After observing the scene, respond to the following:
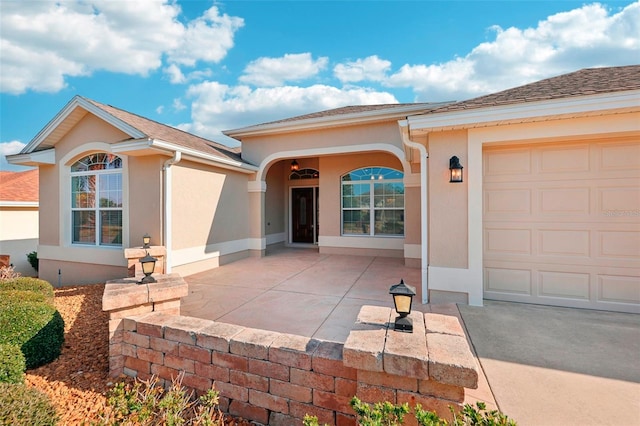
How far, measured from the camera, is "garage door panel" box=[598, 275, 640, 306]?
3.90 meters

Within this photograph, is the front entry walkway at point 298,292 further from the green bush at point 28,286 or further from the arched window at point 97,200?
the arched window at point 97,200

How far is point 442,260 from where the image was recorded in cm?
455

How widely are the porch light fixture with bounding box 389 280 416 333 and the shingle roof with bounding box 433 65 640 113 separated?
3407 millimetres

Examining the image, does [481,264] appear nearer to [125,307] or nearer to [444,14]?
[125,307]

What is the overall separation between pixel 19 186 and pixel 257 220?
13168 millimetres

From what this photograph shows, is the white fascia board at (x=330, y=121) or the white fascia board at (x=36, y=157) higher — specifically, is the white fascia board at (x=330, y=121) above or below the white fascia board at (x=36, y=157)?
above

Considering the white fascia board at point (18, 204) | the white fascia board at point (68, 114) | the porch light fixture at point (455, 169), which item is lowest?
the white fascia board at point (18, 204)

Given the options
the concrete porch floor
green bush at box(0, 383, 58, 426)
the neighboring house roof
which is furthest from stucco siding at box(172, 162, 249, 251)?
the neighboring house roof

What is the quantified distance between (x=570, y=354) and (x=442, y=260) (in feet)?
6.32

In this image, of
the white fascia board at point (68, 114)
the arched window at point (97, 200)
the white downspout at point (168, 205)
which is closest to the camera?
the white fascia board at point (68, 114)

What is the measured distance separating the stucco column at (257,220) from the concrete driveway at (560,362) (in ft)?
21.3

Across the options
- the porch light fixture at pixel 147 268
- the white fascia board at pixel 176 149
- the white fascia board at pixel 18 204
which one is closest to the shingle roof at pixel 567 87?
the porch light fixture at pixel 147 268

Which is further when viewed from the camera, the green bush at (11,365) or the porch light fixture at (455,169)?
the porch light fixture at (455,169)

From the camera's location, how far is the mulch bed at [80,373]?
8.03ft
